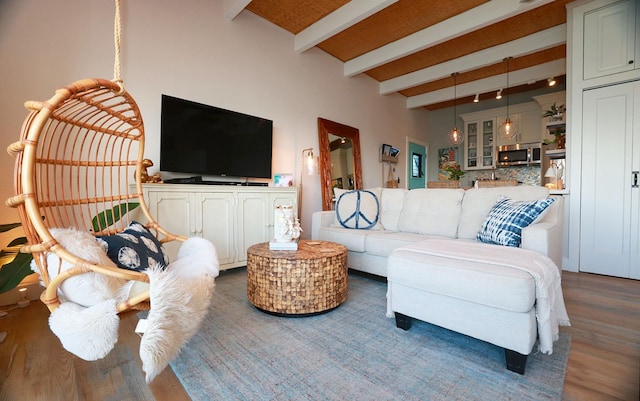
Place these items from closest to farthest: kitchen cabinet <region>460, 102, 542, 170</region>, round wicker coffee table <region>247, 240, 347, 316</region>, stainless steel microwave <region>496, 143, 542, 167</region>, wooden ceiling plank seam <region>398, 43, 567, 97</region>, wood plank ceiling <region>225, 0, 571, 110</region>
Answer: round wicker coffee table <region>247, 240, 347, 316</region> < wood plank ceiling <region>225, 0, 571, 110</region> < wooden ceiling plank seam <region>398, 43, 567, 97</region> < stainless steel microwave <region>496, 143, 542, 167</region> < kitchen cabinet <region>460, 102, 542, 170</region>

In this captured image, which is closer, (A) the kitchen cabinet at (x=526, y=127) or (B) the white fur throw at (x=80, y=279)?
(B) the white fur throw at (x=80, y=279)

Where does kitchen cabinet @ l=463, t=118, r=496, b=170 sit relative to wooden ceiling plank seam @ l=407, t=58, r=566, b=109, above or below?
below

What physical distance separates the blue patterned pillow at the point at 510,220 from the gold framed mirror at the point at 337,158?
2641 mm

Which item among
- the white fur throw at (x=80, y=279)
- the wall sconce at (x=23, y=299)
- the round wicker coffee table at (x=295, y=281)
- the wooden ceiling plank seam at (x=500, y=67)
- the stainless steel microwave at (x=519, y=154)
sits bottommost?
the wall sconce at (x=23, y=299)

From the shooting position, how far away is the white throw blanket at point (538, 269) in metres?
1.27

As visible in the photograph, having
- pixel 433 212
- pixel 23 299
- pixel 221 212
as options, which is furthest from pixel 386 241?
pixel 23 299

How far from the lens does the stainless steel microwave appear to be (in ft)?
18.3

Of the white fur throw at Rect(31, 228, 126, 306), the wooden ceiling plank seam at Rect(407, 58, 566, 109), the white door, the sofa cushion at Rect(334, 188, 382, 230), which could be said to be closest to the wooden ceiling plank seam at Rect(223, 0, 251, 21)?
the sofa cushion at Rect(334, 188, 382, 230)

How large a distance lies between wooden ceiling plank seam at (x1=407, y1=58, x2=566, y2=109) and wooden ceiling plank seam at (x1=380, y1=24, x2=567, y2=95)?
101 cm

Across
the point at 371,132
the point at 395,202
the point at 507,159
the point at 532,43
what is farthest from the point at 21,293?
the point at 507,159

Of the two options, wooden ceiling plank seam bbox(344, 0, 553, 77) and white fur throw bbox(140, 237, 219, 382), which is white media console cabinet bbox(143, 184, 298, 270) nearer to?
white fur throw bbox(140, 237, 219, 382)

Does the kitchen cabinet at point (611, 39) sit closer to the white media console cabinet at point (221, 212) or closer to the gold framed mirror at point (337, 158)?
the gold framed mirror at point (337, 158)

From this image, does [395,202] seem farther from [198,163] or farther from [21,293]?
[21,293]

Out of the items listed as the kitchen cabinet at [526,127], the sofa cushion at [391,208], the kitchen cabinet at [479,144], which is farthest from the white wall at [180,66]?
the kitchen cabinet at [526,127]
